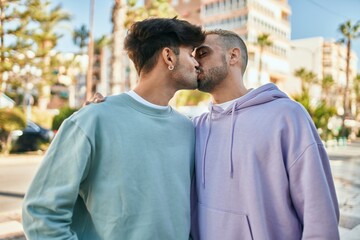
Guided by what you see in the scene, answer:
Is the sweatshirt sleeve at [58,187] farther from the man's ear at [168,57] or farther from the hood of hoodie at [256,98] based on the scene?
the hood of hoodie at [256,98]

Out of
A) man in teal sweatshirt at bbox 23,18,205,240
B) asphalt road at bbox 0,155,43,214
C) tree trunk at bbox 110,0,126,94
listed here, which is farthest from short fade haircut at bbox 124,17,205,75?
tree trunk at bbox 110,0,126,94

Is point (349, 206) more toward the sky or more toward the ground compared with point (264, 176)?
more toward the ground

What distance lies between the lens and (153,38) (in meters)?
1.79

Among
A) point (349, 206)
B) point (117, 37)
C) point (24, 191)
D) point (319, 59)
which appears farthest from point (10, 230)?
point (319, 59)

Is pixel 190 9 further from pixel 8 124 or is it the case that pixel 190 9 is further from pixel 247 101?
pixel 247 101

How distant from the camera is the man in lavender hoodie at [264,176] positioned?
1699 mm

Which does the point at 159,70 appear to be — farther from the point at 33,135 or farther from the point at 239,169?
the point at 33,135

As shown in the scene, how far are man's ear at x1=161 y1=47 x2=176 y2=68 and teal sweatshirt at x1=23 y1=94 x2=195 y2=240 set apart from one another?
25 centimetres

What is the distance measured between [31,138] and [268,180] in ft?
56.9

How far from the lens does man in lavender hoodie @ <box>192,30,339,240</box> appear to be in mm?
1699

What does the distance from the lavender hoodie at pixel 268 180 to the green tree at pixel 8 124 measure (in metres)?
15.3

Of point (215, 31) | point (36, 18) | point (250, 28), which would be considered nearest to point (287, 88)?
point (250, 28)

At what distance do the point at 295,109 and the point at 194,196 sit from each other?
27.3 inches

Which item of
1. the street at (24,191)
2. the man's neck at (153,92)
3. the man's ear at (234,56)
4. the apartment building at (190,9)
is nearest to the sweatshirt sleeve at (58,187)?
the man's neck at (153,92)
